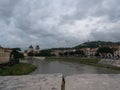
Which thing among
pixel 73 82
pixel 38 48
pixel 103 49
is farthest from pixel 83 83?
pixel 38 48

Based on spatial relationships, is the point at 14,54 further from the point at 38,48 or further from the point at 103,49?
the point at 38,48

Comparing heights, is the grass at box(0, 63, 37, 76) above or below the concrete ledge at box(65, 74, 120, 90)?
below

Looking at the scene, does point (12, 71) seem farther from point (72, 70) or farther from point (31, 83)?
point (31, 83)

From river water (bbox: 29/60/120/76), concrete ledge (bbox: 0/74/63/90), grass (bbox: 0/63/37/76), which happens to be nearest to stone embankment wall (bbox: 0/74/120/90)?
concrete ledge (bbox: 0/74/63/90)

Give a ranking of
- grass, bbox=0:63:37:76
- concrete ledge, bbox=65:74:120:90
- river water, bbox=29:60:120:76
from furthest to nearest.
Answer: river water, bbox=29:60:120:76
grass, bbox=0:63:37:76
concrete ledge, bbox=65:74:120:90

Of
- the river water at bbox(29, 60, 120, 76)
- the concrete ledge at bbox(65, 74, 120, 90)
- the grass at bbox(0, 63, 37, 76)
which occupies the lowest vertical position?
the river water at bbox(29, 60, 120, 76)

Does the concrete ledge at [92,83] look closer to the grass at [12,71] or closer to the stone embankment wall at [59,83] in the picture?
the stone embankment wall at [59,83]

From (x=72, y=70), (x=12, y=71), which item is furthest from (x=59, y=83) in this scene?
(x=72, y=70)

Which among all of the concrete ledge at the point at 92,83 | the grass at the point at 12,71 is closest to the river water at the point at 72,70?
the grass at the point at 12,71

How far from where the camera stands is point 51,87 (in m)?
2.36

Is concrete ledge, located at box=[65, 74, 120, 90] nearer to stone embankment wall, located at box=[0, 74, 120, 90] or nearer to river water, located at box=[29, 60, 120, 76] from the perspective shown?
stone embankment wall, located at box=[0, 74, 120, 90]

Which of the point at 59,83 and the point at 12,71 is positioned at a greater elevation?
the point at 59,83

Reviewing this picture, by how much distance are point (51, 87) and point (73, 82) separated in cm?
35

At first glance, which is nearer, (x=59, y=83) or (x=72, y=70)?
(x=59, y=83)
